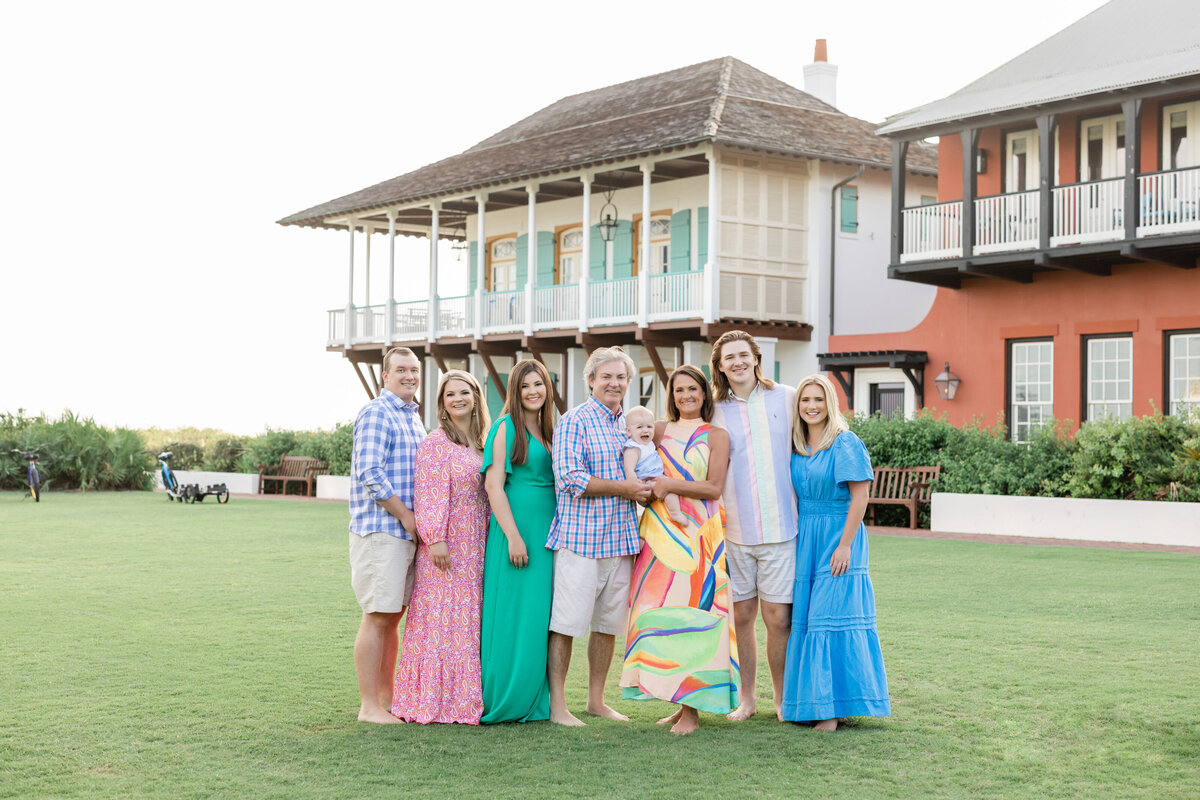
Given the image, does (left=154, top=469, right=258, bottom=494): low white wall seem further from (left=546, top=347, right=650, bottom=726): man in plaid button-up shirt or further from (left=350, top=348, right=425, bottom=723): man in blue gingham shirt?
(left=546, top=347, right=650, bottom=726): man in plaid button-up shirt

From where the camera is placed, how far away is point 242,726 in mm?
6125

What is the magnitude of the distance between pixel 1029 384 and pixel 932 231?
301 cm

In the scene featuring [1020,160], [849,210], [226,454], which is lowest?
[226,454]

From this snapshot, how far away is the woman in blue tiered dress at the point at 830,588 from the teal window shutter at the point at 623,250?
21.5m

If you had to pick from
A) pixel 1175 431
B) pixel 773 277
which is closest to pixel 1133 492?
pixel 1175 431

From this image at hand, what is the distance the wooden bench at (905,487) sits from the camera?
1905cm

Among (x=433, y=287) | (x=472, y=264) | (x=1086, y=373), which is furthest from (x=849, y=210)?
(x=472, y=264)

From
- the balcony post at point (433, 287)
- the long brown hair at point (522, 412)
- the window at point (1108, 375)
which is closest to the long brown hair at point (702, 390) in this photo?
the long brown hair at point (522, 412)

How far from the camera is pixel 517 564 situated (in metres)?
6.20

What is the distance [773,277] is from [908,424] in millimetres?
5785

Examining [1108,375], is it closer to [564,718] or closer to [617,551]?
[617,551]

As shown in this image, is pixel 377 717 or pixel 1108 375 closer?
pixel 377 717

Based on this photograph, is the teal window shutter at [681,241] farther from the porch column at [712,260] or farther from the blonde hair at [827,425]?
the blonde hair at [827,425]

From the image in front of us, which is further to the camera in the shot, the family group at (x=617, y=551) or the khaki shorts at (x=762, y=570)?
the khaki shorts at (x=762, y=570)
